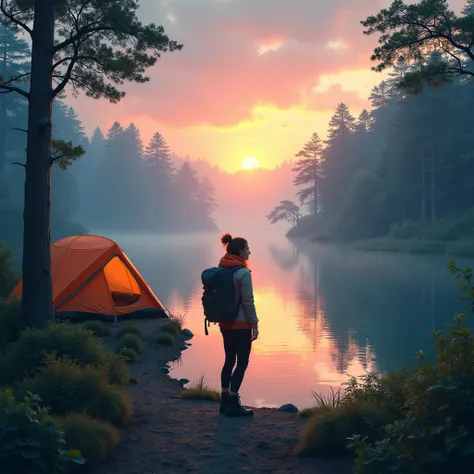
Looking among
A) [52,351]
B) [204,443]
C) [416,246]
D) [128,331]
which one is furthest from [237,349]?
[416,246]

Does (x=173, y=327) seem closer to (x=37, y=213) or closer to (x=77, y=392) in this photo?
(x=37, y=213)

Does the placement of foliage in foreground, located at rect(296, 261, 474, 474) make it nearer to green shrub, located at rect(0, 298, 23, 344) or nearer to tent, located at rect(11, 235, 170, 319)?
green shrub, located at rect(0, 298, 23, 344)

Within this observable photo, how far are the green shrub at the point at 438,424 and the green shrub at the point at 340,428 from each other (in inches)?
45.4

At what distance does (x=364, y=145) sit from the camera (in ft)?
241

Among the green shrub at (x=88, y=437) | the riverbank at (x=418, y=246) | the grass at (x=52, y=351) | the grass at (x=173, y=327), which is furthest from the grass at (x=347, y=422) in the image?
the riverbank at (x=418, y=246)

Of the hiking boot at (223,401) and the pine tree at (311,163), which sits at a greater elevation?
the pine tree at (311,163)

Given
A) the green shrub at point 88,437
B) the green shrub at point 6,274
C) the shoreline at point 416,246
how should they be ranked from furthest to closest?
the shoreline at point 416,246, the green shrub at point 6,274, the green shrub at point 88,437

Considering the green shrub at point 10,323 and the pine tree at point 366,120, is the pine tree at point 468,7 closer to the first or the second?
the pine tree at point 366,120

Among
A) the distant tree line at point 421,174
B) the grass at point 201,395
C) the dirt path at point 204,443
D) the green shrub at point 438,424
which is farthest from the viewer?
the distant tree line at point 421,174

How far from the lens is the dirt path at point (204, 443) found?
5609 mm

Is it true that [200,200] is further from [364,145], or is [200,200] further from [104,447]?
[104,447]

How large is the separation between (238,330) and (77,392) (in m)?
1.88

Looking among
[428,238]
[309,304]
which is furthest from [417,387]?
[428,238]

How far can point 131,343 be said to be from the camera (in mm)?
12000
